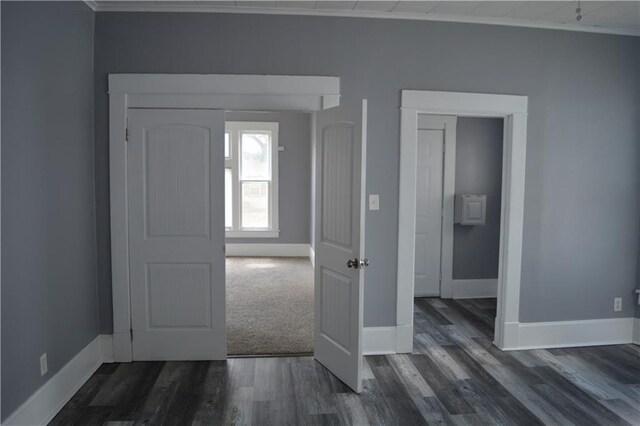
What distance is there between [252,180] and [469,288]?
13.6 feet

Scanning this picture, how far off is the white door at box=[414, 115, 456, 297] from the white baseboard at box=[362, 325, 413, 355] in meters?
1.71

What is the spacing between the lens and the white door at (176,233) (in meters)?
3.39

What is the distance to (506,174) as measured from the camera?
3729mm

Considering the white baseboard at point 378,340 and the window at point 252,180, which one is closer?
the white baseboard at point 378,340

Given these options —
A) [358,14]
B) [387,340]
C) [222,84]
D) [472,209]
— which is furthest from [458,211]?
[222,84]

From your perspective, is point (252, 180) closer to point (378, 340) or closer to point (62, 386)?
point (378, 340)

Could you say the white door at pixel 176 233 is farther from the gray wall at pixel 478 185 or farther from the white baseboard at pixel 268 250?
the white baseboard at pixel 268 250

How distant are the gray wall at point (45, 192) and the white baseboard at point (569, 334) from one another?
3.39 m

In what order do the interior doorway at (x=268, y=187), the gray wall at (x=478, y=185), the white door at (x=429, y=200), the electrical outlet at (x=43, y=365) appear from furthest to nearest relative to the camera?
1. the interior doorway at (x=268, y=187)
2. the gray wall at (x=478, y=185)
3. the white door at (x=429, y=200)
4. the electrical outlet at (x=43, y=365)

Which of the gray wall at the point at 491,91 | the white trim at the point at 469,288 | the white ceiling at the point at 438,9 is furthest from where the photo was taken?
the white trim at the point at 469,288

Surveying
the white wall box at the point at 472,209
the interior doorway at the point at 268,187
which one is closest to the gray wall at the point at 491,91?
the white wall box at the point at 472,209

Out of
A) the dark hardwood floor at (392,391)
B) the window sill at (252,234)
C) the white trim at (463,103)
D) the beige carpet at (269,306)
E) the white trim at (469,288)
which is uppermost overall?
the white trim at (463,103)

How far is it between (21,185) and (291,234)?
567 centimetres

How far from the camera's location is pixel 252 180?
7883 mm
